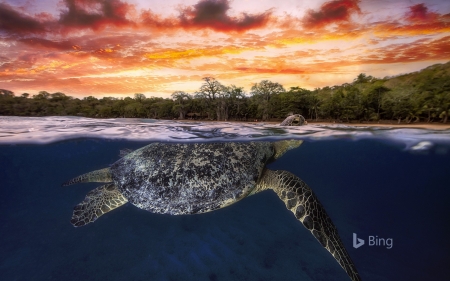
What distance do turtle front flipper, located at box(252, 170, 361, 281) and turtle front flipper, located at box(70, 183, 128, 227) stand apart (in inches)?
149

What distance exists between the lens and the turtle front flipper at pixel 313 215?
10.7 feet

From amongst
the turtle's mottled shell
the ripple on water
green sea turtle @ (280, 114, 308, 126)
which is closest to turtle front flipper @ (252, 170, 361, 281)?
the turtle's mottled shell

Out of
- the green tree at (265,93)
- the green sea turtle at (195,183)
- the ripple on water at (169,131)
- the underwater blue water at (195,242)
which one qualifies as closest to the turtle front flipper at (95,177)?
the green sea turtle at (195,183)

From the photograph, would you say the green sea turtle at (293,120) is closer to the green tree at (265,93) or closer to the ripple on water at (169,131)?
the ripple on water at (169,131)

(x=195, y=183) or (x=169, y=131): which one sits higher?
(x=169, y=131)

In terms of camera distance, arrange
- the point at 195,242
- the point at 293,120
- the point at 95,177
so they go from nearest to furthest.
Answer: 1. the point at 95,177
2. the point at 195,242
3. the point at 293,120

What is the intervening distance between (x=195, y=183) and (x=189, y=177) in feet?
0.65

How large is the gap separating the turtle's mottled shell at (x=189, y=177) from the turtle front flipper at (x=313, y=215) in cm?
73

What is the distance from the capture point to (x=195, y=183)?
172 inches

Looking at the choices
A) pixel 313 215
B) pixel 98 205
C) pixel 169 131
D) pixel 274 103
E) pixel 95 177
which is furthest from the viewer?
pixel 169 131

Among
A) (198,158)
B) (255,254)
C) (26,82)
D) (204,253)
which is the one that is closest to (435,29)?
(198,158)

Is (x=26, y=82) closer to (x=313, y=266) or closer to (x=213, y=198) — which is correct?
(x=213, y=198)

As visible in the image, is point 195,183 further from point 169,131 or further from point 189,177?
point 169,131

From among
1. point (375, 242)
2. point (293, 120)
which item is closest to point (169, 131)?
point (293, 120)
